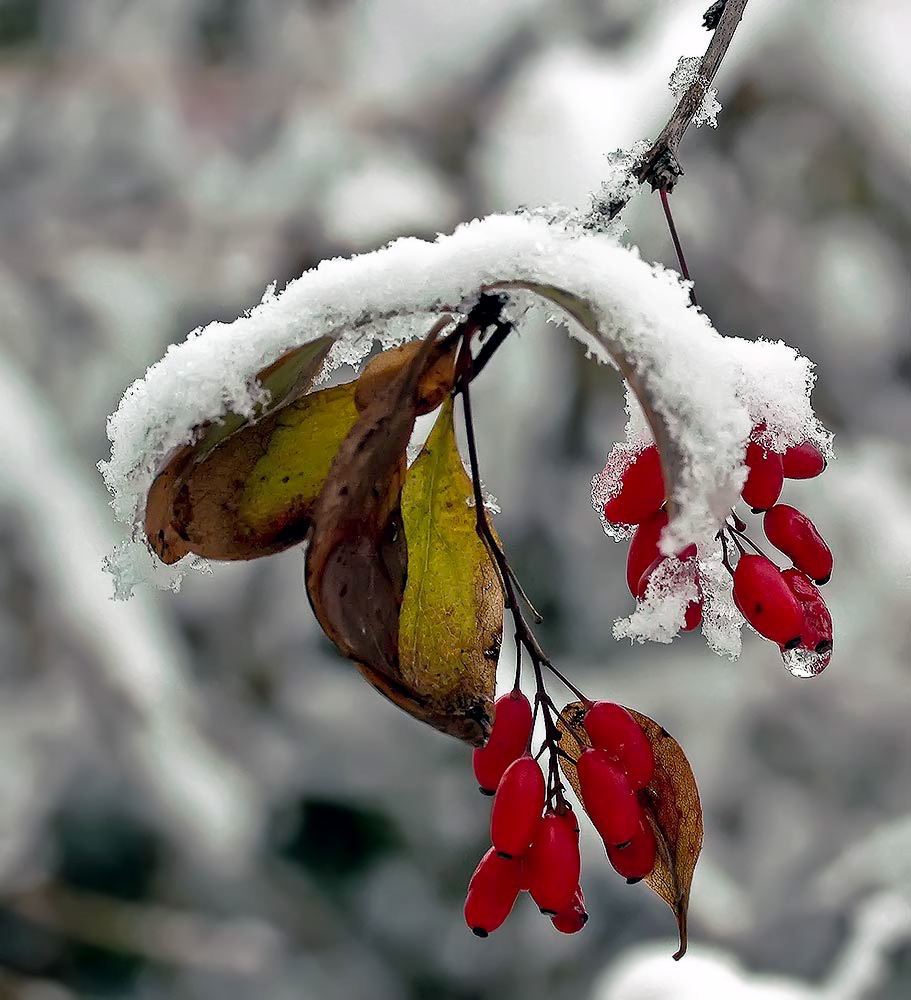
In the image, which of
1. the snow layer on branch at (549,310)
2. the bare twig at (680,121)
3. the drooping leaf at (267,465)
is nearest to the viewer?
the snow layer on branch at (549,310)

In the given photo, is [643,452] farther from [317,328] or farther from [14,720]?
[14,720]

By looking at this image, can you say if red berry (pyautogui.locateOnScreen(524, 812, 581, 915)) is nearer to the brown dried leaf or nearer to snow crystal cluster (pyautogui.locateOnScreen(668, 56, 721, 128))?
the brown dried leaf

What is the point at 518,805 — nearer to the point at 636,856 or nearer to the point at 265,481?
the point at 636,856

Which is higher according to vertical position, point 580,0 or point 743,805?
point 580,0

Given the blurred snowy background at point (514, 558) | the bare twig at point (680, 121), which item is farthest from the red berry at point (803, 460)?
the blurred snowy background at point (514, 558)

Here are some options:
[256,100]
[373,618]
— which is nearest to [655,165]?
[373,618]

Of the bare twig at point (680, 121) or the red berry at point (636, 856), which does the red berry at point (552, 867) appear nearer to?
the red berry at point (636, 856)

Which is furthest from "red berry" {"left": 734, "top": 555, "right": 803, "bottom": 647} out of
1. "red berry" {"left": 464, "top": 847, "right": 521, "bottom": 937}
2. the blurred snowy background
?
the blurred snowy background
